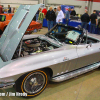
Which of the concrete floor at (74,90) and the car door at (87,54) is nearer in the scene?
the concrete floor at (74,90)

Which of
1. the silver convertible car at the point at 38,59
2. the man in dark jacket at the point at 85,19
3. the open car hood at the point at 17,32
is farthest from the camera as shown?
the man in dark jacket at the point at 85,19

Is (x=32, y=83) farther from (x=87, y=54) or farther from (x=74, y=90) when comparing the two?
(x=87, y=54)

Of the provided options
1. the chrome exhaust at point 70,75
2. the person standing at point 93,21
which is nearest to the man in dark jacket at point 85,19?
the person standing at point 93,21

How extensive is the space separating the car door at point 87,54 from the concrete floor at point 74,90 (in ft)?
1.51

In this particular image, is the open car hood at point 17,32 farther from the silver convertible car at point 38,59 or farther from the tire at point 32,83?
the tire at point 32,83

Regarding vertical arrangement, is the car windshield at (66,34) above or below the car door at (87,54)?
above

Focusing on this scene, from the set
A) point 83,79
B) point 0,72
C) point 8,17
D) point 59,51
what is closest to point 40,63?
point 59,51

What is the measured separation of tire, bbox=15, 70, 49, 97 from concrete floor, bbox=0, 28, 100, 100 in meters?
0.16

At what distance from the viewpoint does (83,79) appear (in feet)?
10.6

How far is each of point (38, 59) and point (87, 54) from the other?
4.40 feet

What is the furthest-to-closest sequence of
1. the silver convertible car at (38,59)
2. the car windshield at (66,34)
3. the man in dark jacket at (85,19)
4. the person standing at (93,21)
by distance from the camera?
the man in dark jacket at (85,19), the person standing at (93,21), the car windshield at (66,34), the silver convertible car at (38,59)

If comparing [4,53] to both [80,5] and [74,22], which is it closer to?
[74,22]

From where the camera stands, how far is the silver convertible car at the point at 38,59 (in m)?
2.16

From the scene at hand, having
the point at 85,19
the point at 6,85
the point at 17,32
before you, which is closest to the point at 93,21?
the point at 85,19
